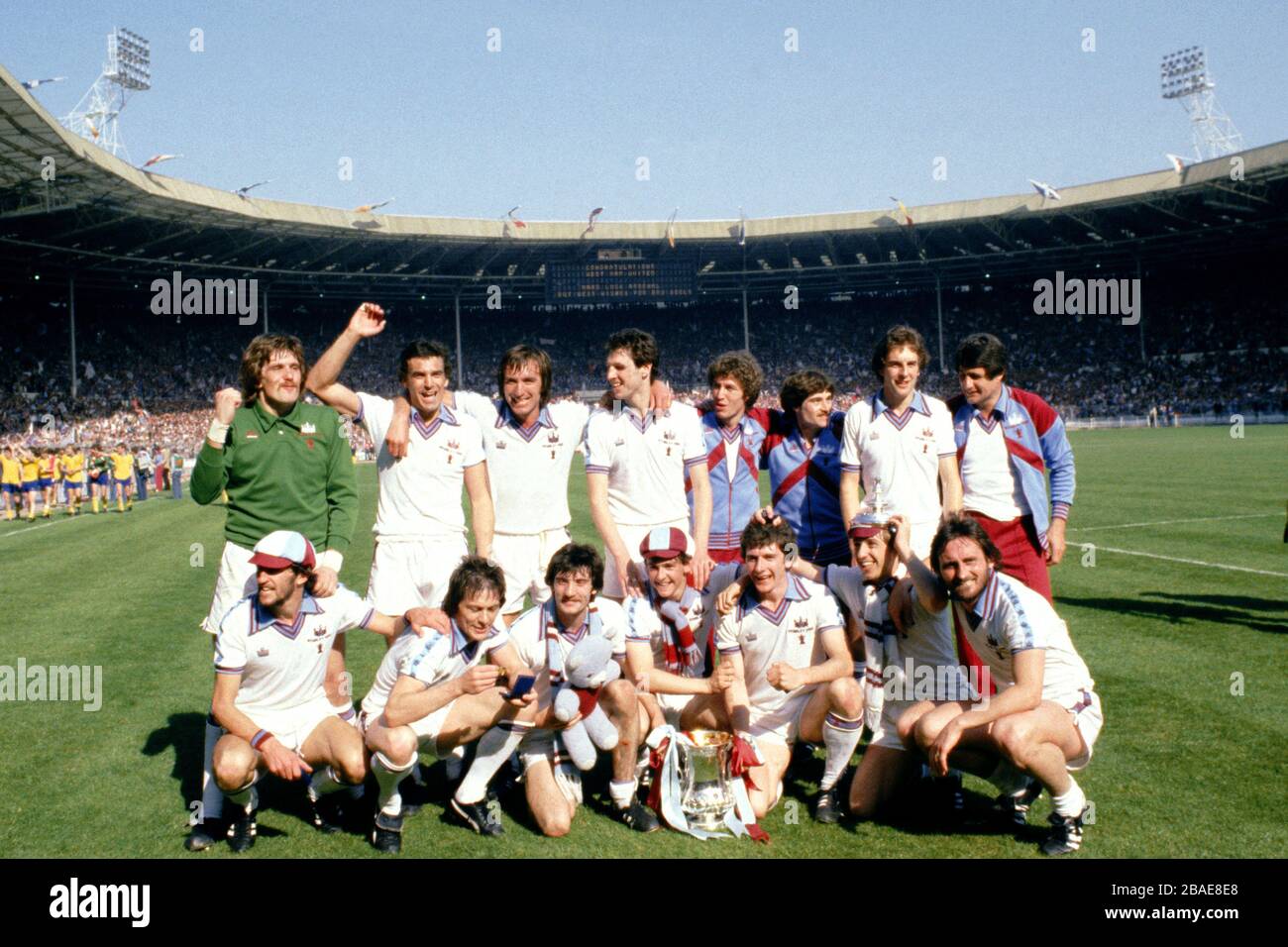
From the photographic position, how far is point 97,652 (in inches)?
338

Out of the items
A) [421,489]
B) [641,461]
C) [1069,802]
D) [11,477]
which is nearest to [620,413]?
[641,461]

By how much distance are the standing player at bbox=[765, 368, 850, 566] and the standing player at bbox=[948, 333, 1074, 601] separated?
724 millimetres

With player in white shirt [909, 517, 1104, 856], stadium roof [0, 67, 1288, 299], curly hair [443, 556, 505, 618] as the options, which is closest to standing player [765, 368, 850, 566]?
player in white shirt [909, 517, 1104, 856]

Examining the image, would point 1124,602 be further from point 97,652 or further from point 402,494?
point 97,652

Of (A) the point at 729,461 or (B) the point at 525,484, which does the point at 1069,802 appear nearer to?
(A) the point at 729,461

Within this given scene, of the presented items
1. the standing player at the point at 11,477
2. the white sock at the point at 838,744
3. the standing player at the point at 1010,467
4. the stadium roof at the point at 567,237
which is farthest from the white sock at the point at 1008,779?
the stadium roof at the point at 567,237

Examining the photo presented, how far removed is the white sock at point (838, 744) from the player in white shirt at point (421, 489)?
6.47ft

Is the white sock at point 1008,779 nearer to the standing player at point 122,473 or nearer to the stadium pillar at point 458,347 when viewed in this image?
the standing player at point 122,473

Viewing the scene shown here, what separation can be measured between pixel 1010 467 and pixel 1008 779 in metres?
1.86

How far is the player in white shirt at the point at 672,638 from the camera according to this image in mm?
5023

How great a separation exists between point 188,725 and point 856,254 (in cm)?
4989

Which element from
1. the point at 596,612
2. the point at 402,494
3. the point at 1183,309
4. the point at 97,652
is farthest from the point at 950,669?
the point at 1183,309

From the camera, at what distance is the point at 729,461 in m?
6.06

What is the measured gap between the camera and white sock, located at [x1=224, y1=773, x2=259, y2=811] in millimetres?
4500
